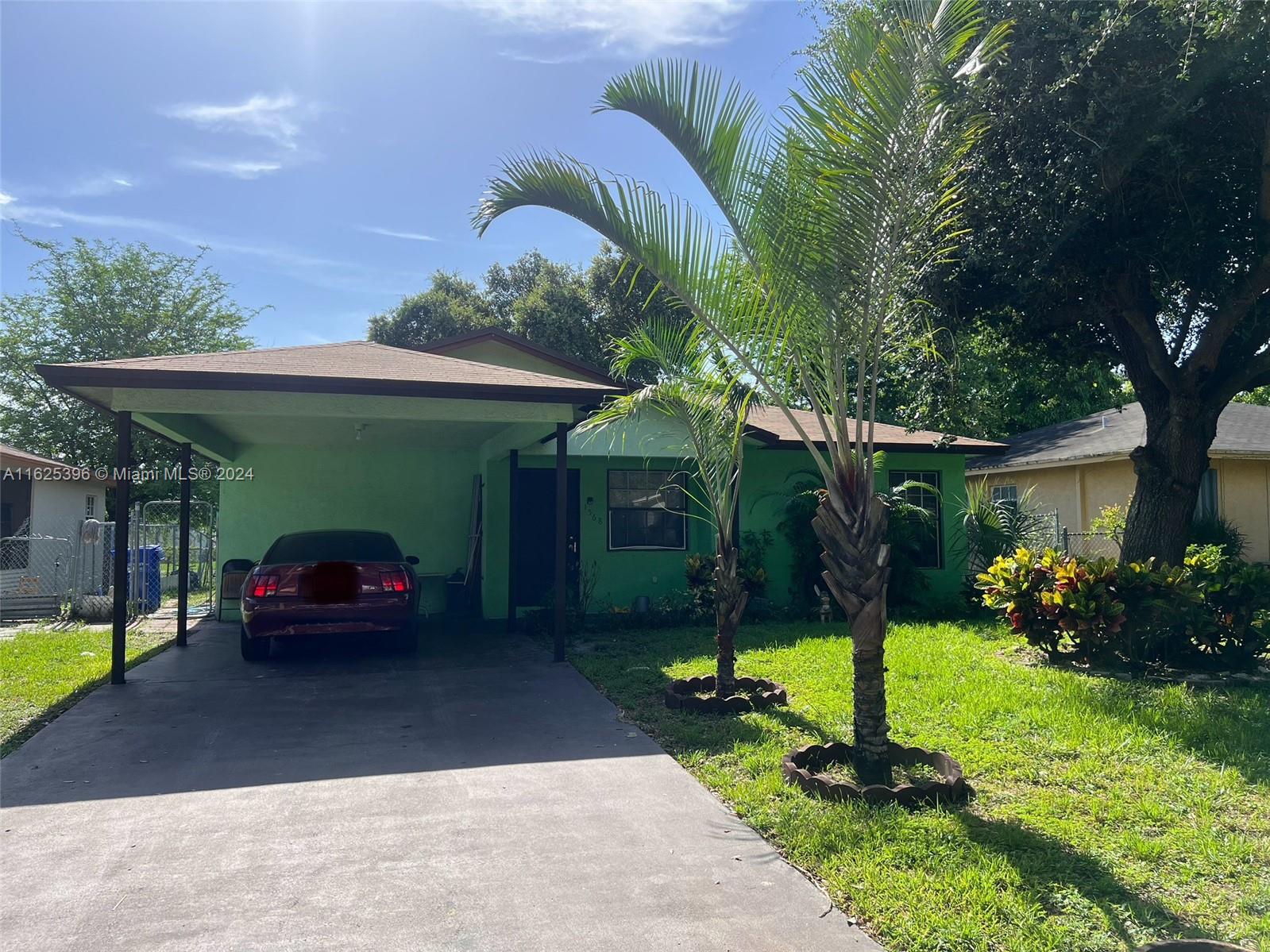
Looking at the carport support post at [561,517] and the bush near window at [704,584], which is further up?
the carport support post at [561,517]

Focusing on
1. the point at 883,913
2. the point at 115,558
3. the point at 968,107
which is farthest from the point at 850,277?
the point at 115,558

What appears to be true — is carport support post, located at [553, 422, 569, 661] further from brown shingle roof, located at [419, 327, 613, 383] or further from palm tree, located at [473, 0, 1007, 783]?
brown shingle roof, located at [419, 327, 613, 383]

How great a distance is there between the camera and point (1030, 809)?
4.54 metres

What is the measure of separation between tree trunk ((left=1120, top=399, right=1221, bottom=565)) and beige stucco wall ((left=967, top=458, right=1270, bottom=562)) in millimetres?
7820

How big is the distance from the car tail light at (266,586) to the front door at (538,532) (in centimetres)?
432

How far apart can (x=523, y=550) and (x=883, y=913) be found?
372 inches

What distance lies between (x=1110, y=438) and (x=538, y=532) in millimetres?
12354

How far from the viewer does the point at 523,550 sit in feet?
41.0

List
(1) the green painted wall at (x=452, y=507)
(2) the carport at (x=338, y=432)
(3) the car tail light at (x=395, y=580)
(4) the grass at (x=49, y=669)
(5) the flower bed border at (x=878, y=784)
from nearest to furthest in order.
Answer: (5) the flower bed border at (x=878, y=784)
(4) the grass at (x=49, y=669)
(2) the carport at (x=338, y=432)
(3) the car tail light at (x=395, y=580)
(1) the green painted wall at (x=452, y=507)

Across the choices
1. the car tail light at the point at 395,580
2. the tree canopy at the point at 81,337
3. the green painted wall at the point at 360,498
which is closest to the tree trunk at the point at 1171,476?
the car tail light at the point at 395,580

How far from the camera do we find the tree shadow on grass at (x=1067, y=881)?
10.8 feet

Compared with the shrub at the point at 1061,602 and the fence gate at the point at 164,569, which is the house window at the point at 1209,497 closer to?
the shrub at the point at 1061,602

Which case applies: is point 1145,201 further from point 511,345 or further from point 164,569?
point 164,569

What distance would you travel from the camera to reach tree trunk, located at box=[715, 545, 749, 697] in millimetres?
6984
